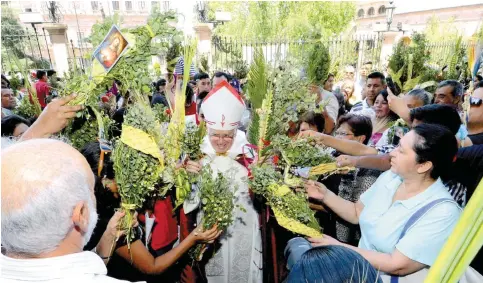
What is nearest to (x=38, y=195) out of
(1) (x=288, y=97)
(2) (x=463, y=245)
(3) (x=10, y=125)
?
(2) (x=463, y=245)

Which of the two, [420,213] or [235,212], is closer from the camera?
[420,213]

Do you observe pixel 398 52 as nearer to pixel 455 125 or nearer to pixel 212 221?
pixel 455 125

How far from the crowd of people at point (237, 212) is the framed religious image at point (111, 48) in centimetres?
38

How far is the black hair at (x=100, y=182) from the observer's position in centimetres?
187

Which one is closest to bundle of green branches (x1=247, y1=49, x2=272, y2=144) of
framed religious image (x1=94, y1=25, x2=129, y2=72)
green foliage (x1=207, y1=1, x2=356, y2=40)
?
framed religious image (x1=94, y1=25, x2=129, y2=72)

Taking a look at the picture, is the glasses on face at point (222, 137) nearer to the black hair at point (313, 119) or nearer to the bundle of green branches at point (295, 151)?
the bundle of green branches at point (295, 151)

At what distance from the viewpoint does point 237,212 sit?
2764mm

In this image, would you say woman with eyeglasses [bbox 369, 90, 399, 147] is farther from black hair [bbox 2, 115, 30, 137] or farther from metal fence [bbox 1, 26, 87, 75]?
metal fence [bbox 1, 26, 87, 75]

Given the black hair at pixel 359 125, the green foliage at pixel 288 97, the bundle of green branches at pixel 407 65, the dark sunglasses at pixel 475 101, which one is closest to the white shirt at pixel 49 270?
the green foliage at pixel 288 97

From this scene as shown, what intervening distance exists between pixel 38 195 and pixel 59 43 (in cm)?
1261

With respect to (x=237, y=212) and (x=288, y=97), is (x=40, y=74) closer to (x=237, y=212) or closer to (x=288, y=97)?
(x=237, y=212)

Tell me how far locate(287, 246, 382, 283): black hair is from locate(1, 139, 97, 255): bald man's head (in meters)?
0.85

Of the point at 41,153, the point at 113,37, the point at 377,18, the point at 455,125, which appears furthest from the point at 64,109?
the point at 377,18

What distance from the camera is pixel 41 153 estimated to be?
3.40 feet
